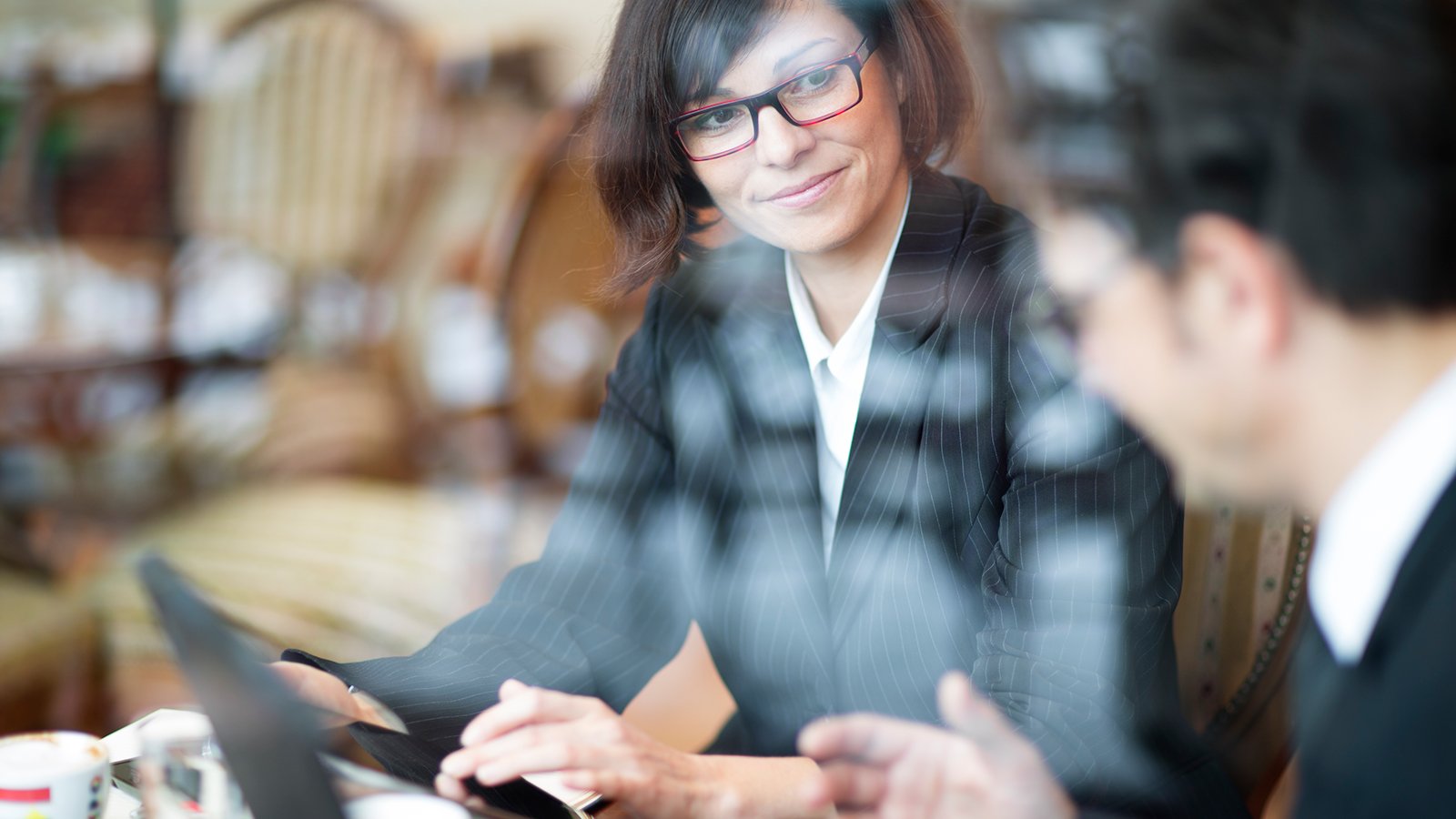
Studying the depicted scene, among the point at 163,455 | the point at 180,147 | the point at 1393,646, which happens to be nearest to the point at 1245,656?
the point at 1393,646

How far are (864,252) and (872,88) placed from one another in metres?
0.07

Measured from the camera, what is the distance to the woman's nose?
19.3 inches

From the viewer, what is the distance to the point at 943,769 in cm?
43

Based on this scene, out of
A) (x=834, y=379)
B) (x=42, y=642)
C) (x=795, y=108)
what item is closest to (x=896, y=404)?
(x=834, y=379)

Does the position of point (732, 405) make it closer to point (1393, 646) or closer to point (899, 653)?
point (899, 653)

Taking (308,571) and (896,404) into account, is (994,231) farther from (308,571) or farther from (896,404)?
(308,571)

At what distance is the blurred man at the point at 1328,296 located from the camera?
37 centimetres

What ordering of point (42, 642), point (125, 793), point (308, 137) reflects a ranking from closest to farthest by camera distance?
1. point (125, 793)
2. point (42, 642)
3. point (308, 137)

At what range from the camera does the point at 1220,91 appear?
38cm

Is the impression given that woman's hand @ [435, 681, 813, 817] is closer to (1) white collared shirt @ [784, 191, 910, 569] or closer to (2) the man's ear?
(1) white collared shirt @ [784, 191, 910, 569]

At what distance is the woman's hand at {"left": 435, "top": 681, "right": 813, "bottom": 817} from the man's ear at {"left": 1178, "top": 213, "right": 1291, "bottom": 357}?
0.27 metres

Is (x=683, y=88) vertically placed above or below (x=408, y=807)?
above

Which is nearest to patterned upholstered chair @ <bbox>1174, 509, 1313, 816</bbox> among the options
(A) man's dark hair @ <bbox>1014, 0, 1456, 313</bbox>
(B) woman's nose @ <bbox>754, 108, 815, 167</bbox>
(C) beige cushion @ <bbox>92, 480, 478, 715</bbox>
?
(A) man's dark hair @ <bbox>1014, 0, 1456, 313</bbox>

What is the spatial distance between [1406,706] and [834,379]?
0.27m
